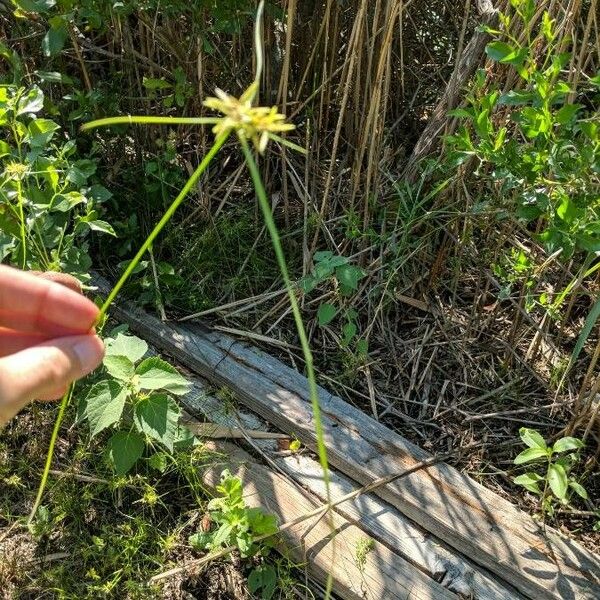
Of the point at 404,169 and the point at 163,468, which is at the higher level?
the point at 404,169

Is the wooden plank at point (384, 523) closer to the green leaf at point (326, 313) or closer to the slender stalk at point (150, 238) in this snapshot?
the green leaf at point (326, 313)

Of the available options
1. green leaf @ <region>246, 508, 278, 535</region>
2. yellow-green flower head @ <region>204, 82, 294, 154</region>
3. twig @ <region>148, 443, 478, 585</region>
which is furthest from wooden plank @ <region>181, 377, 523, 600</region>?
yellow-green flower head @ <region>204, 82, 294, 154</region>

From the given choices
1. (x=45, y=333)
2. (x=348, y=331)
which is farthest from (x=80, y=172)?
(x=348, y=331)

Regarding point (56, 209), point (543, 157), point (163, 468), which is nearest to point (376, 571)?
point (163, 468)

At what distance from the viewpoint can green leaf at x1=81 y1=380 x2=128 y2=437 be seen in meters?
1.65

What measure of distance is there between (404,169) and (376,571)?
1.11 meters

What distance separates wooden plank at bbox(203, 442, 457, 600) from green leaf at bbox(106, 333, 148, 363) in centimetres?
33

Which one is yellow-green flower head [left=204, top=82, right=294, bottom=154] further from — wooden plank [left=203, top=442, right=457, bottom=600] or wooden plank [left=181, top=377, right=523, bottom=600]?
wooden plank [left=181, top=377, right=523, bottom=600]

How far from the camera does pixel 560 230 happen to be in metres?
1.51

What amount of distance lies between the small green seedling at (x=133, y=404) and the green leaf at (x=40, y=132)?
49 centimetres

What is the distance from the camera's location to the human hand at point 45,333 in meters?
1.11

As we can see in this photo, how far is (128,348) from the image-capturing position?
1756mm

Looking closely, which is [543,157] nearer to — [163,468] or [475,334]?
[475,334]

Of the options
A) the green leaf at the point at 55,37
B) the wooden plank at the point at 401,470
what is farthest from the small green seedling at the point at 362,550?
the green leaf at the point at 55,37
